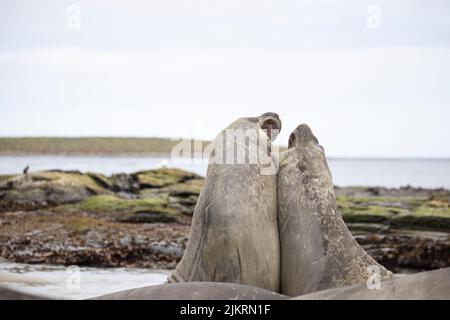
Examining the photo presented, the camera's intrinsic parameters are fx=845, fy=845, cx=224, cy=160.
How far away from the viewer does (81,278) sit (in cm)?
1187

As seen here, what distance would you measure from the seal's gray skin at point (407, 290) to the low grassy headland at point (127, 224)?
9.87 metres

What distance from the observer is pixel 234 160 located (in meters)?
6.22

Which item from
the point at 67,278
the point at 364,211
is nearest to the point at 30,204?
the point at 364,211

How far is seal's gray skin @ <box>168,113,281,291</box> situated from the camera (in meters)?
6.09

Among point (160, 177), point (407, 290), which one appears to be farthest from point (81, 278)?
point (160, 177)

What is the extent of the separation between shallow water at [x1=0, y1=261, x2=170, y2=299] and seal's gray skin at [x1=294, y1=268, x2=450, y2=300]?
5.55m

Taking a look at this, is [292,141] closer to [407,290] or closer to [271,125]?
[271,125]

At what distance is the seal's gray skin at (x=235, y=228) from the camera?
6090mm

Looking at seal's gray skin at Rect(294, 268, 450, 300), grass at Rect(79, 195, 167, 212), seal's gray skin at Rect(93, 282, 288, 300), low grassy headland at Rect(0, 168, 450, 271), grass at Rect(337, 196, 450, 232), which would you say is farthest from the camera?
grass at Rect(79, 195, 167, 212)

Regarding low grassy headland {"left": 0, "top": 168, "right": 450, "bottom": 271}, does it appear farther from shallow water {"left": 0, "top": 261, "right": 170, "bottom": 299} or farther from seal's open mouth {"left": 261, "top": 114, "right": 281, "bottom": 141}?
seal's open mouth {"left": 261, "top": 114, "right": 281, "bottom": 141}

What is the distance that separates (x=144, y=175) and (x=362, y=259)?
2557 cm

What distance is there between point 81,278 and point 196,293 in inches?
291

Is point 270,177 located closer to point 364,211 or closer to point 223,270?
point 223,270

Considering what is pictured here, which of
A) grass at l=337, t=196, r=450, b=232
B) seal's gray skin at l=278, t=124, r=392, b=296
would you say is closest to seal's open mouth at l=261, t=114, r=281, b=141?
seal's gray skin at l=278, t=124, r=392, b=296
